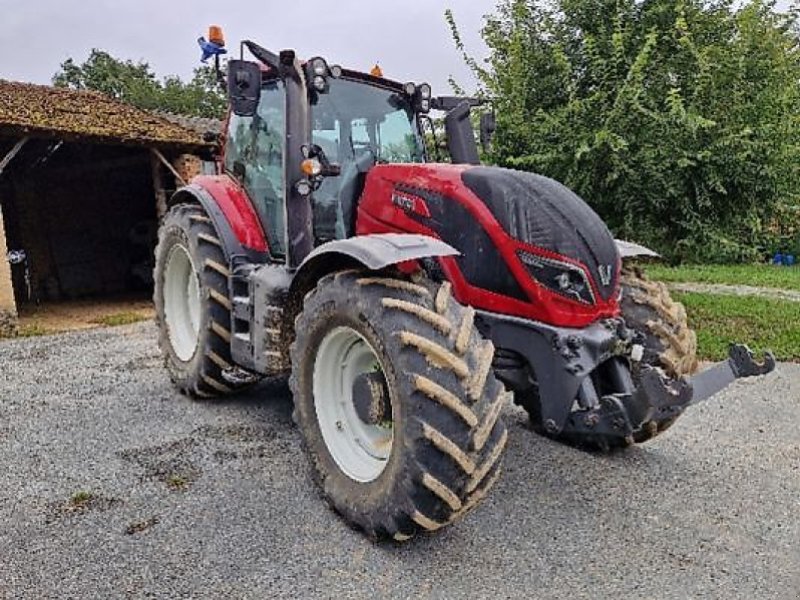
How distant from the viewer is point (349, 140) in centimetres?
389

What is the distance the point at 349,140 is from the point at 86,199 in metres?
11.5

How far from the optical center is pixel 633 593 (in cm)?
235

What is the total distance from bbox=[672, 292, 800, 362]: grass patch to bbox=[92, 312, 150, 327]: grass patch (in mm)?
7065

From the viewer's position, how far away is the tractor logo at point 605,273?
9.78 feet

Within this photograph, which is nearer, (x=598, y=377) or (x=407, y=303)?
(x=407, y=303)

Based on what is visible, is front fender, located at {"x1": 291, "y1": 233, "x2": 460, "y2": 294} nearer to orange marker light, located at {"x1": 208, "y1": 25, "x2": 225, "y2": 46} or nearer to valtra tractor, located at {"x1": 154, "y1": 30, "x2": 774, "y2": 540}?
valtra tractor, located at {"x1": 154, "y1": 30, "x2": 774, "y2": 540}

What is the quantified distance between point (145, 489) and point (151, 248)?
441 inches

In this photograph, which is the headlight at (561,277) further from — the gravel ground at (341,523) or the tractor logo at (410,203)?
the gravel ground at (341,523)

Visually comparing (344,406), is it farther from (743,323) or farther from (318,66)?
(743,323)

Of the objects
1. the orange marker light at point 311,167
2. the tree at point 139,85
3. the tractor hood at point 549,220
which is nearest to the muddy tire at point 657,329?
the tractor hood at point 549,220

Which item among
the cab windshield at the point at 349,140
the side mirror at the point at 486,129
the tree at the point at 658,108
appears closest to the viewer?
the cab windshield at the point at 349,140

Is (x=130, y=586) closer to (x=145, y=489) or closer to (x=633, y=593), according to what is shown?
(x=145, y=489)

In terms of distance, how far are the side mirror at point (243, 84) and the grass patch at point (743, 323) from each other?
14.9 ft

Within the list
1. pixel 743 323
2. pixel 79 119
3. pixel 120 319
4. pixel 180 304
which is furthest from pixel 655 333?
pixel 79 119
